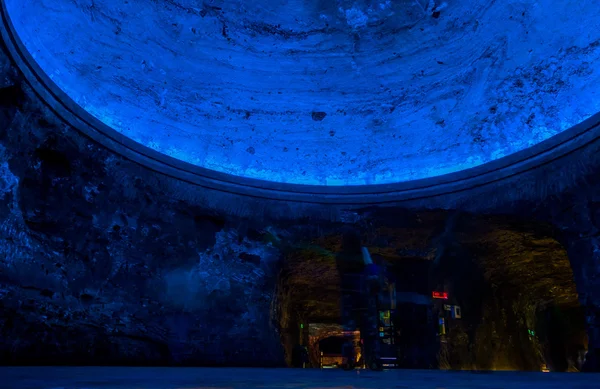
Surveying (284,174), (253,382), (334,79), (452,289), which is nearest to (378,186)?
(284,174)

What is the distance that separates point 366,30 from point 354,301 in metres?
5.58

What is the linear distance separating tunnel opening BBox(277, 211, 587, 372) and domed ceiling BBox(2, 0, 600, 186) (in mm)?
1149

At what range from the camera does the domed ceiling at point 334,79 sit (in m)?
7.94

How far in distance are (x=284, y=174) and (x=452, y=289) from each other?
4461 millimetres

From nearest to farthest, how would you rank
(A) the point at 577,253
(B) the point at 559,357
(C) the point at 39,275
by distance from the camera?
(C) the point at 39,275, (A) the point at 577,253, (B) the point at 559,357

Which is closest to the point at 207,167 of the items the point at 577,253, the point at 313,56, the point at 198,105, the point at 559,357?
the point at 198,105

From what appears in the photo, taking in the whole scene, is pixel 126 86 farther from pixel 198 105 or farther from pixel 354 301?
pixel 354 301

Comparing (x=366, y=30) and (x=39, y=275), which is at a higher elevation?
(x=366, y=30)

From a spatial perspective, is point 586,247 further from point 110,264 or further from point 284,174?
point 110,264

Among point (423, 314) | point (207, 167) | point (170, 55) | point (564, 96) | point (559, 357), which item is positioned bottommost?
point (559, 357)

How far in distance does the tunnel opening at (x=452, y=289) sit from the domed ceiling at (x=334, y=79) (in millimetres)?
1149

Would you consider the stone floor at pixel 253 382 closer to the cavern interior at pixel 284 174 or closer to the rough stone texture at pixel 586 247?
the cavern interior at pixel 284 174

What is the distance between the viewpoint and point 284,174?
357 inches

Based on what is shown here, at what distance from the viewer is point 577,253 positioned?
7250 mm
